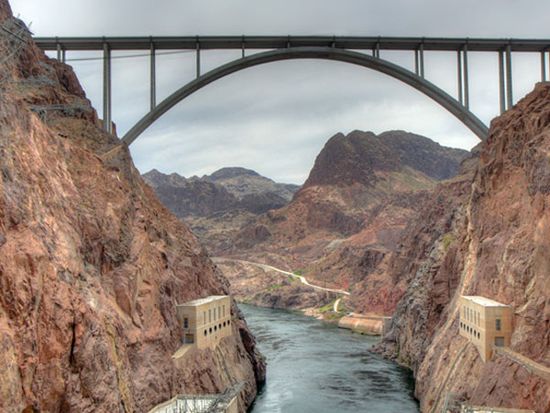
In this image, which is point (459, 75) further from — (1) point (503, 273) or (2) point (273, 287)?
(2) point (273, 287)

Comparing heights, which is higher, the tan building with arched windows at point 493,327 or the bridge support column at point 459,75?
the bridge support column at point 459,75

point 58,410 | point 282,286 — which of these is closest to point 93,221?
point 58,410

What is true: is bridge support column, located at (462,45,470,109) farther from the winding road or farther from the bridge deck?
the winding road

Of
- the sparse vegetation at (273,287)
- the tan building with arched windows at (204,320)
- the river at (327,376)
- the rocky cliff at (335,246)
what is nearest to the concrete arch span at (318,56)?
the tan building with arched windows at (204,320)

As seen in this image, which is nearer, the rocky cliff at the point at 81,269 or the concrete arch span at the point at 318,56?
the rocky cliff at the point at 81,269

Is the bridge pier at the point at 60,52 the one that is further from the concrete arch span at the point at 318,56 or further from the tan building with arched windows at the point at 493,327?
the tan building with arched windows at the point at 493,327

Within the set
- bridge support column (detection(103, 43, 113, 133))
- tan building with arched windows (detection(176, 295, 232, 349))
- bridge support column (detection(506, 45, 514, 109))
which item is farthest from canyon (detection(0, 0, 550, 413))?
bridge support column (detection(103, 43, 113, 133))
